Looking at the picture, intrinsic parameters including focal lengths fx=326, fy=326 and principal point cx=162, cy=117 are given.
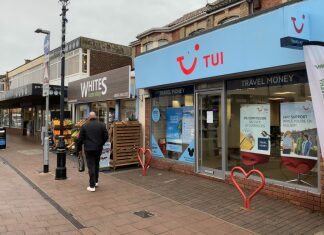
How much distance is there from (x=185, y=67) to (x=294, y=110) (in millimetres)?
3201

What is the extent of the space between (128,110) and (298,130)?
7380 mm

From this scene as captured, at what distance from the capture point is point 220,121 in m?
8.48

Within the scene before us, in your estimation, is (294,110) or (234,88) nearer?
(294,110)

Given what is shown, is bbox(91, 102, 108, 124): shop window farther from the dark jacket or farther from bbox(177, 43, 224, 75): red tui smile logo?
the dark jacket

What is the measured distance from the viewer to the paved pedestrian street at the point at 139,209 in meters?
5.14

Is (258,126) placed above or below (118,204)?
above

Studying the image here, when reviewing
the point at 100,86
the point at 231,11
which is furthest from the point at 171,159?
the point at 231,11

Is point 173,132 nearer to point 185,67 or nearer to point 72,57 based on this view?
point 185,67

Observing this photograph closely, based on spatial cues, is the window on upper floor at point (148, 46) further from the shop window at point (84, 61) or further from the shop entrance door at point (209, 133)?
the shop entrance door at point (209, 133)

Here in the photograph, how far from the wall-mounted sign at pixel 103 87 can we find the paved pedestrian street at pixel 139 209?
13.0 feet

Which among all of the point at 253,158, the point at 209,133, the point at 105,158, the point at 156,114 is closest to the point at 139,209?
the point at 253,158

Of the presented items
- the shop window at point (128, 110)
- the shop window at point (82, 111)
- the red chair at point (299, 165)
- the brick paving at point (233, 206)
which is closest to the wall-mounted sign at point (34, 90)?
the shop window at point (82, 111)

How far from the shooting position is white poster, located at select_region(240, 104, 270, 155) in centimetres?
726

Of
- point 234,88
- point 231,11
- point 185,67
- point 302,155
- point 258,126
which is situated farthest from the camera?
point 231,11
